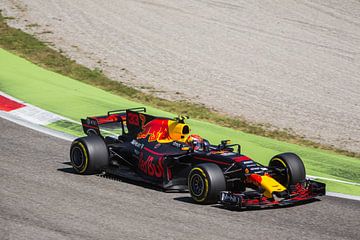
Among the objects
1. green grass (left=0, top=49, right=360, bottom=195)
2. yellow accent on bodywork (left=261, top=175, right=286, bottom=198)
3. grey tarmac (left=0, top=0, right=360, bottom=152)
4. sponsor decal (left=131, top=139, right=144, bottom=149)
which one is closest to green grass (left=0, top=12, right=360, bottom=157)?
grey tarmac (left=0, top=0, right=360, bottom=152)

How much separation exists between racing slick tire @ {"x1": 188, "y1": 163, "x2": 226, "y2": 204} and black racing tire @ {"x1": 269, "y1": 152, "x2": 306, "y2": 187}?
133cm

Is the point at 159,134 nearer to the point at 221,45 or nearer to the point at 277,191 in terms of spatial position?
the point at 277,191

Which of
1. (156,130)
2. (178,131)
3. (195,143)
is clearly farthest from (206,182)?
(156,130)

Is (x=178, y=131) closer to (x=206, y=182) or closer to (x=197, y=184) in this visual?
(x=197, y=184)

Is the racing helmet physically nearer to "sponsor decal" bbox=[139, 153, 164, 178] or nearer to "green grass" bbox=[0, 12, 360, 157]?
"sponsor decal" bbox=[139, 153, 164, 178]

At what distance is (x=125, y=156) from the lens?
13.5 meters

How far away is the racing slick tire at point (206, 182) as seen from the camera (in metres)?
11.8

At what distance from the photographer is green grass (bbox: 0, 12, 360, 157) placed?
741 inches

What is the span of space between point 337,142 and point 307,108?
2.88 m

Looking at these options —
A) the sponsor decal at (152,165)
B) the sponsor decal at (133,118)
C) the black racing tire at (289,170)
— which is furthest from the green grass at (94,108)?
the sponsor decal at (152,165)

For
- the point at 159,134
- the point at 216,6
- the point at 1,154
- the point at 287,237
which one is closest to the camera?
the point at 287,237

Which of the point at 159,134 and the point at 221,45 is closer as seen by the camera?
the point at 159,134

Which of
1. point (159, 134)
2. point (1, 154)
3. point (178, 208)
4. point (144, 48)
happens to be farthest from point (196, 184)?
point (144, 48)

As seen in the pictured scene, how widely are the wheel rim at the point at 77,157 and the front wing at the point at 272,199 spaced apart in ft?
9.23
